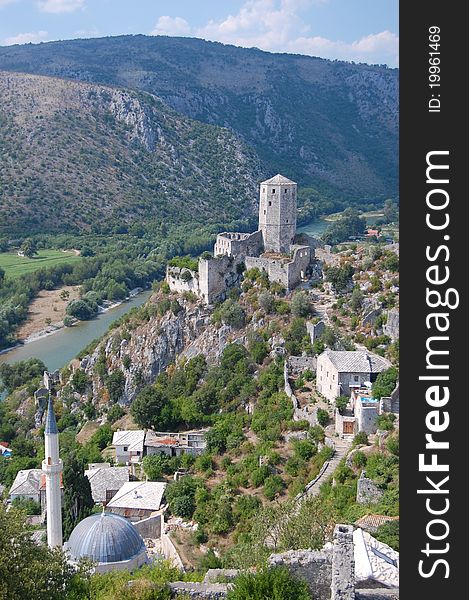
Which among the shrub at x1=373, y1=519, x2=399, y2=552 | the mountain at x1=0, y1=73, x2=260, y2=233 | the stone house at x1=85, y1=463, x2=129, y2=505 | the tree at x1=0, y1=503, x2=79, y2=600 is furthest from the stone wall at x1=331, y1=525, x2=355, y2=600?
the mountain at x1=0, y1=73, x2=260, y2=233

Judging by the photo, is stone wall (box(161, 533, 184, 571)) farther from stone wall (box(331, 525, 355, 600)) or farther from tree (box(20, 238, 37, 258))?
tree (box(20, 238, 37, 258))

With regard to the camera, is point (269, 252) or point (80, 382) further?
point (80, 382)

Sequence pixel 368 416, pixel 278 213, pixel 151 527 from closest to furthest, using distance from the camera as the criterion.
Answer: pixel 368 416, pixel 151 527, pixel 278 213

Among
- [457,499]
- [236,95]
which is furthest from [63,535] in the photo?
[236,95]

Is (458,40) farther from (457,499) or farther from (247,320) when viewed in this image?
(247,320)

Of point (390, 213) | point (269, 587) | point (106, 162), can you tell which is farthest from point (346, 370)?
point (106, 162)

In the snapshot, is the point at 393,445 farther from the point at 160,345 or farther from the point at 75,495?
the point at 160,345
